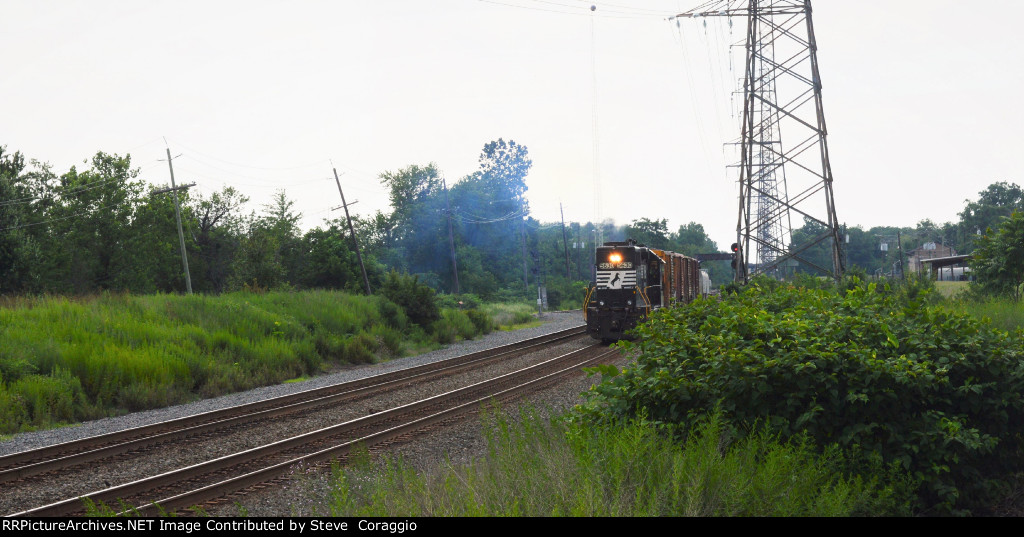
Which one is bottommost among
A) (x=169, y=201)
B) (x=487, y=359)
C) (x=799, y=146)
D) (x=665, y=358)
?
(x=487, y=359)

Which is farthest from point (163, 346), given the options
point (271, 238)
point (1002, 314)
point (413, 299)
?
point (271, 238)

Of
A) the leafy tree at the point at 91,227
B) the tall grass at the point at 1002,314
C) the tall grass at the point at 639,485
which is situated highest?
the leafy tree at the point at 91,227

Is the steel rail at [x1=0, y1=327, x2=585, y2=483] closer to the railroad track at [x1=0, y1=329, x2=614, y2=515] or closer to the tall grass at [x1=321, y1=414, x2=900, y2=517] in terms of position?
the railroad track at [x1=0, y1=329, x2=614, y2=515]

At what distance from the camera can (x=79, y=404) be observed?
13797 millimetres

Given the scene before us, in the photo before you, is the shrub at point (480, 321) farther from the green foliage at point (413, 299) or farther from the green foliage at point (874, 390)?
the green foliage at point (874, 390)

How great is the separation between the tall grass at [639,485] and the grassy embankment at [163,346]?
10110 mm

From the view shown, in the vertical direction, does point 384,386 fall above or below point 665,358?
below

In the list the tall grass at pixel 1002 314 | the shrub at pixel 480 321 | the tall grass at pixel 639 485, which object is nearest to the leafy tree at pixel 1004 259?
A: the tall grass at pixel 1002 314

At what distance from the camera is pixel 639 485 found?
513cm

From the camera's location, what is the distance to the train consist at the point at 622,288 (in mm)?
23156

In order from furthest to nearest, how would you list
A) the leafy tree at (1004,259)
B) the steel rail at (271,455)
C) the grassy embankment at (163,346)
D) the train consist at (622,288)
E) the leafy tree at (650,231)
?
the leafy tree at (650,231) < the train consist at (622,288) < the leafy tree at (1004,259) < the grassy embankment at (163,346) < the steel rail at (271,455)
